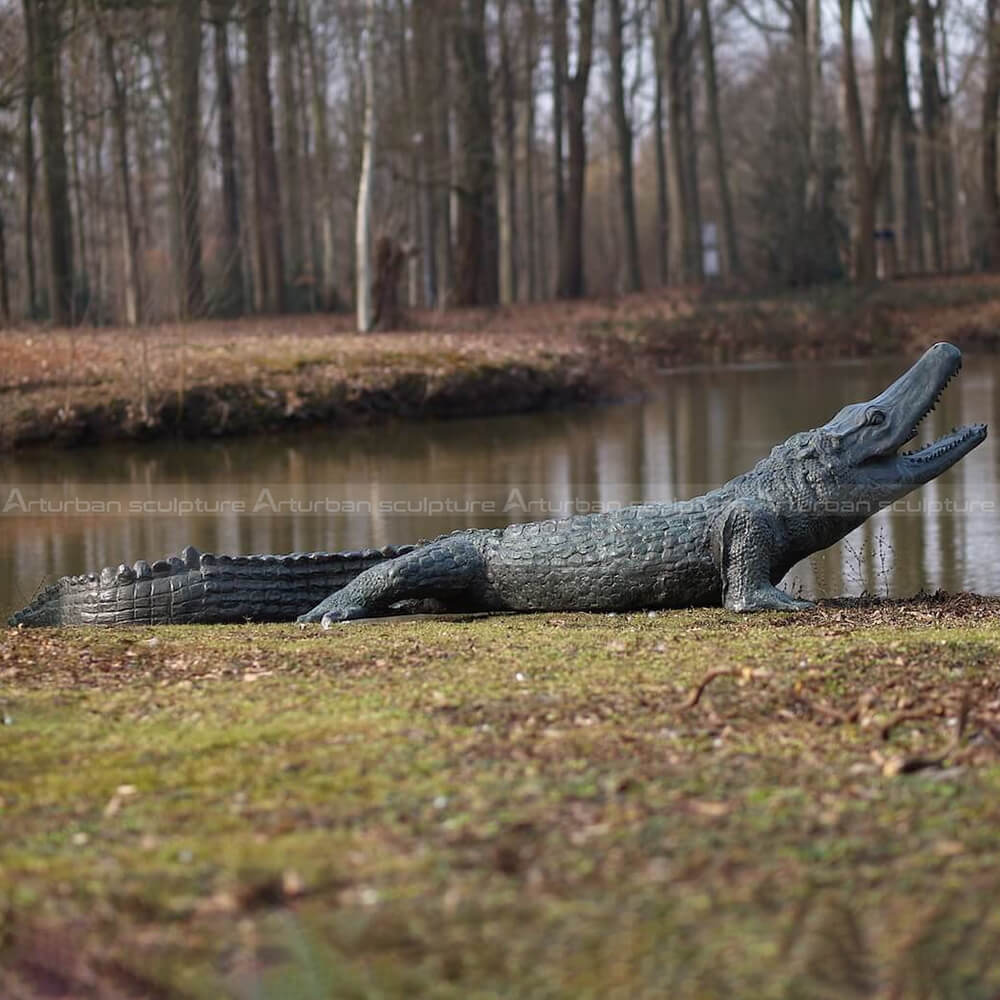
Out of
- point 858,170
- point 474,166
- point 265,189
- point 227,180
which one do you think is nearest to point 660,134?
point 858,170

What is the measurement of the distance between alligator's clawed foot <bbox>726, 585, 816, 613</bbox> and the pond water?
1.59m

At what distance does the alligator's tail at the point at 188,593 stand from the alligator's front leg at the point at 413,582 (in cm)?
23

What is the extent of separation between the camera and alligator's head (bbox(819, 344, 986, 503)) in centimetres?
783

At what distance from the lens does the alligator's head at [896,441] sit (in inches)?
308

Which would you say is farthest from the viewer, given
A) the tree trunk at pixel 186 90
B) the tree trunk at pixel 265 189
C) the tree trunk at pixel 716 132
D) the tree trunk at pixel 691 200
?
the tree trunk at pixel 691 200

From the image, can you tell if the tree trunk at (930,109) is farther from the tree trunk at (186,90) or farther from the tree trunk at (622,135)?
the tree trunk at (186,90)

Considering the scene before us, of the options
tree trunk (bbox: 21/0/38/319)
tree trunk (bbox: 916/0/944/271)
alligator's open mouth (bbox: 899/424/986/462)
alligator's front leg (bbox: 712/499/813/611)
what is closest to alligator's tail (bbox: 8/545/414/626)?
alligator's front leg (bbox: 712/499/813/611)

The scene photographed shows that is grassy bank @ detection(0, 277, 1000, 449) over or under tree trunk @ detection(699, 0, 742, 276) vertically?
under

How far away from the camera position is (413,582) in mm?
7930

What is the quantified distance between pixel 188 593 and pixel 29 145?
23.0m

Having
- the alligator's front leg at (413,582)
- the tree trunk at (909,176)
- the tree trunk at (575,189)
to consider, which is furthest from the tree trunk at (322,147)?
the alligator's front leg at (413,582)

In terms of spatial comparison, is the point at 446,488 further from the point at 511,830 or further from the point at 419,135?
the point at 419,135

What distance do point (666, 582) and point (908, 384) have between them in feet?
5.38

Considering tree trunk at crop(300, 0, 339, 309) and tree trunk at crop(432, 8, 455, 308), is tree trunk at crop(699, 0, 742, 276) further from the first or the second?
tree trunk at crop(300, 0, 339, 309)
